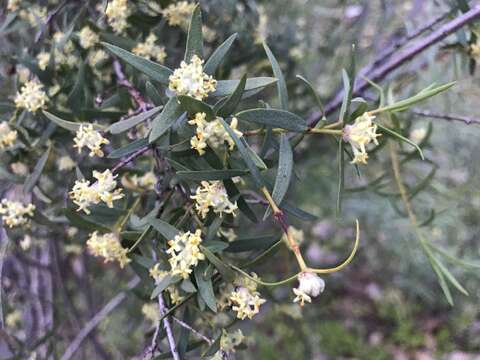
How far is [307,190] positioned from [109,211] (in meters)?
0.93

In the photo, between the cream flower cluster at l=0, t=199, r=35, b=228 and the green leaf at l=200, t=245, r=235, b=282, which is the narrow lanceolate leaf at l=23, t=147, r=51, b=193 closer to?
the cream flower cluster at l=0, t=199, r=35, b=228

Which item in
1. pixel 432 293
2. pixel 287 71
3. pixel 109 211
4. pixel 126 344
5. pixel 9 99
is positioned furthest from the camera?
pixel 432 293

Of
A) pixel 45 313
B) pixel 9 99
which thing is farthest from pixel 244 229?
pixel 9 99

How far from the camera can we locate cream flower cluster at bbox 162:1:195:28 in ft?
2.45

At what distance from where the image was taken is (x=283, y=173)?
1.69 ft

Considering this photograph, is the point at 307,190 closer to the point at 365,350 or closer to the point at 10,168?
the point at 10,168

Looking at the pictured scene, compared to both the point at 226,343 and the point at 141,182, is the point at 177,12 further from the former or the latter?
the point at 226,343

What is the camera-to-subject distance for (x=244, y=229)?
1.16 metres

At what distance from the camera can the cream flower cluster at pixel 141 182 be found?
67 centimetres

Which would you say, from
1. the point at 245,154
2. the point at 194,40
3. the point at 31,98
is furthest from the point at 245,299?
the point at 31,98

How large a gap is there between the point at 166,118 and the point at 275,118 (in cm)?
10

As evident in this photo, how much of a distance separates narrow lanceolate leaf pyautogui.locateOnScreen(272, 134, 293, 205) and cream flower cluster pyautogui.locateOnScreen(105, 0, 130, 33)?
0.32 m

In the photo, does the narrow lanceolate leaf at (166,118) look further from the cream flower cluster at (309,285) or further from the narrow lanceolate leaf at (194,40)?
the cream flower cluster at (309,285)

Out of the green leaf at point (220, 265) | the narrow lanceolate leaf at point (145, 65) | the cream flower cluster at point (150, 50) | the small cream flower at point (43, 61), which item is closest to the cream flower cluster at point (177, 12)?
the cream flower cluster at point (150, 50)
